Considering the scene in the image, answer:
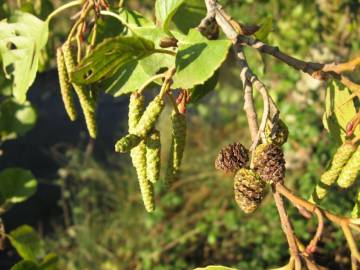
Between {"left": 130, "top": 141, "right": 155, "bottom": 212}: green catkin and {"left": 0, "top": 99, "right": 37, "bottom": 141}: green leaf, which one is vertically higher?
{"left": 130, "top": 141, "right": 155, "bottom": 212}: green catkin

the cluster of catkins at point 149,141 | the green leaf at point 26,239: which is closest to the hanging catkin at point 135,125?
the cluster of catkins at point 149,141

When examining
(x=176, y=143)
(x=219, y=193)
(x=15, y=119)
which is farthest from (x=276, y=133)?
(x=219, y=193)

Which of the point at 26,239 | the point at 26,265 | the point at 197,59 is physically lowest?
the point at 26,239

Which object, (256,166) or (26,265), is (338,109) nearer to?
(256,166)

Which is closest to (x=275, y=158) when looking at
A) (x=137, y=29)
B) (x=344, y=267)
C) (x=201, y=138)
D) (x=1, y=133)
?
(x=137, y=29)

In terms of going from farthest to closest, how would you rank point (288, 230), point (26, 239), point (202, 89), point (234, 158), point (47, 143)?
point (47, 143)
point (26, 239)
point (202, 89)
point (234, 158)
point (288, 230)

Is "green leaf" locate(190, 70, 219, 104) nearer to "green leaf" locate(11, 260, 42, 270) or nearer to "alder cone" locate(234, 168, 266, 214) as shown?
"alder cone" locate(234, 168, 266, 214)

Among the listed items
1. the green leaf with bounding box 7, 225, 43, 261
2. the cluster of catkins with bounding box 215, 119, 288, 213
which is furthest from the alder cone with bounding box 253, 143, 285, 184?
the green leaf with bounding box 7, 225, 43, 261
